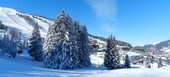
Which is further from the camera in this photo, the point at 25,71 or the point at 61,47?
the point at 61,47

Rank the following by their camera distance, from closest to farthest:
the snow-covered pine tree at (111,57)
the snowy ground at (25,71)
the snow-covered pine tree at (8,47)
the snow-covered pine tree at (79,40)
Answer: the snowy ground at (25,71) < the snow-covered pine tree at (79,40) < the snow-covered pine tree at (111,57) < the snow-covered pine tree at (8,47)

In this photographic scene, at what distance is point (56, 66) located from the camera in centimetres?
5953

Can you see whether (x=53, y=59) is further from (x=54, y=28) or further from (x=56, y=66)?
→ (x=54, y=28)

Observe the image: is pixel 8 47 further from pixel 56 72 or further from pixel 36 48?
pixel 56 72

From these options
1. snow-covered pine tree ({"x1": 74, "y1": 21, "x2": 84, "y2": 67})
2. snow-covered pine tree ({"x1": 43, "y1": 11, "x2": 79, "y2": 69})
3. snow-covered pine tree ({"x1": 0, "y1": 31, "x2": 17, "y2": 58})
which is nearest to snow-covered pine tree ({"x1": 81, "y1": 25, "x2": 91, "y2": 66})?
snow-covered pine tree ({"x1": 74, "y1": 21, "x2": 84, "y2": 67})

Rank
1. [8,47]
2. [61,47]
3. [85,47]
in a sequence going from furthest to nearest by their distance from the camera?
[8,47], [85,47], [61,47]

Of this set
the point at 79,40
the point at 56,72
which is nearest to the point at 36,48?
the point at 79,40

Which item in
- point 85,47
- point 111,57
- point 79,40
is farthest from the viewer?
point 111,57

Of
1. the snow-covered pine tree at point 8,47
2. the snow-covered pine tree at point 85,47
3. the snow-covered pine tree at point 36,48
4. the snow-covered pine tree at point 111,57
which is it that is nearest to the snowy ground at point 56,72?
the snow-covered pine tree at point 85,47

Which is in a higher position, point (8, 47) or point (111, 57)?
point (8, 47)

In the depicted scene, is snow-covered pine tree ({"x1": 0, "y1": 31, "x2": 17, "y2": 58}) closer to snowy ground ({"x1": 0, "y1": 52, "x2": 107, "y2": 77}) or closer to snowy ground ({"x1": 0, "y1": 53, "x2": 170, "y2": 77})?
snowy ground ({"x1": 0, "y1": 52, "x2": 107, "y2": 77})

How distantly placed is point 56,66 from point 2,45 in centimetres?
2463

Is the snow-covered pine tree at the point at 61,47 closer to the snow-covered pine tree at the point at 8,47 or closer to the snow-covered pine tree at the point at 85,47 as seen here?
the snow-covered pine tree at the point at 85,47

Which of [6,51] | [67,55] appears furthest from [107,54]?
[6,51]
